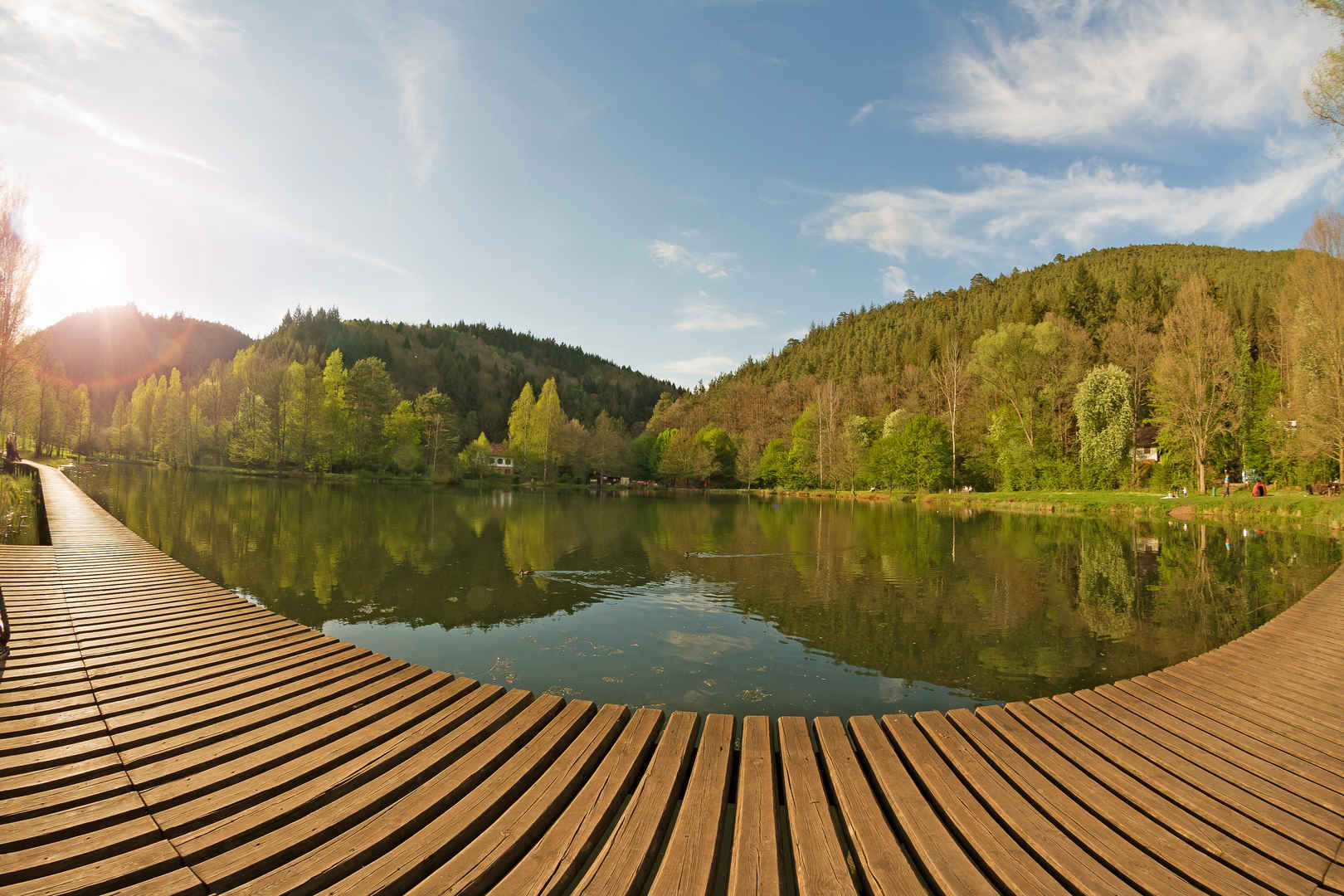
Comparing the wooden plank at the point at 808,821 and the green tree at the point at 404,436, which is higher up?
the green tree at the point at 404,436

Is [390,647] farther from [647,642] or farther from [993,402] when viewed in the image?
[993,402]

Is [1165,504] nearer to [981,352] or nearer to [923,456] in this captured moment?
[923,456]

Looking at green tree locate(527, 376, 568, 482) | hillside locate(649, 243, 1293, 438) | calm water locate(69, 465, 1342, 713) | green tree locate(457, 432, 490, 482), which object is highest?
hillside locate(649, 243, 1293, 438)

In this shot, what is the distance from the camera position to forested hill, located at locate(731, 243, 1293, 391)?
242 feet

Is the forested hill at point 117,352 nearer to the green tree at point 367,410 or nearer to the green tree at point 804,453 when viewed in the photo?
the green tree at point 367,410

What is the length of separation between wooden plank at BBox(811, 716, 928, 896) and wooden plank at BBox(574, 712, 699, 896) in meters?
1.09

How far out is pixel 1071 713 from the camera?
18.4ft

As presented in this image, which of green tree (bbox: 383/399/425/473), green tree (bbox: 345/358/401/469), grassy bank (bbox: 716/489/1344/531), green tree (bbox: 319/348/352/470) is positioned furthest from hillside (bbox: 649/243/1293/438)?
green tree (bbox: 319/348/352/470)

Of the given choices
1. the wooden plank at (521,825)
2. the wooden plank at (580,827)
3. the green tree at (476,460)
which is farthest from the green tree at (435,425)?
the wooden plank at (580,827)

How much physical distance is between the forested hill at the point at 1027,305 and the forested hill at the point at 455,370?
127ft

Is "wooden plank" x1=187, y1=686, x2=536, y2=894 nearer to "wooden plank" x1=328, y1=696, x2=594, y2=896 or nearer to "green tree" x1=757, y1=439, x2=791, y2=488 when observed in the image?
"wooden plank" x1=328, y1=696, x2=594, y2=896

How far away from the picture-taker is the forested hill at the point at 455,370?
140750 millimetres

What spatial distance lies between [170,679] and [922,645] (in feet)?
36.5

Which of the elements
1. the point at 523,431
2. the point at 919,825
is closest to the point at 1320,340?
the point at 919,825
